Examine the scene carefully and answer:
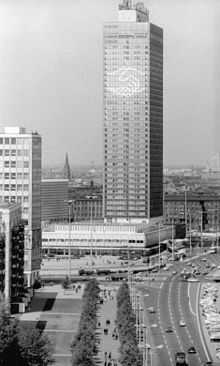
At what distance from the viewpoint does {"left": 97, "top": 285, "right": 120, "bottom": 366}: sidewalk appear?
1458 cm

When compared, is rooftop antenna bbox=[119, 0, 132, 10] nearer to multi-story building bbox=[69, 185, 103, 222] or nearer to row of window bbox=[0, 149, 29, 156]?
multi-story building bbox=[69, 185, 103, 222]

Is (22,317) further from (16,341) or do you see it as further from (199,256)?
(199,256)

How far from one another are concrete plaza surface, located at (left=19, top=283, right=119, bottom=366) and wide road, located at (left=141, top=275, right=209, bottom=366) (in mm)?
676

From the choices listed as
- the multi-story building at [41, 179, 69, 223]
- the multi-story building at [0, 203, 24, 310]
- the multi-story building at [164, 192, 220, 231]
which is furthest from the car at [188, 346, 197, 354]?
the multi-story building at [164, 192, 220, 231]

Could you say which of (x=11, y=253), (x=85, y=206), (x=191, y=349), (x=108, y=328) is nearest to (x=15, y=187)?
(x=11, y=253)

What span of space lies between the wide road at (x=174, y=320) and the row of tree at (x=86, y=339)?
0.92 metres

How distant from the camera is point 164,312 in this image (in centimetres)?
1911

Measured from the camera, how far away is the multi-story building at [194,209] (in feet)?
135

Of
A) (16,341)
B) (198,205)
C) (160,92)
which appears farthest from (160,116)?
(16,341)

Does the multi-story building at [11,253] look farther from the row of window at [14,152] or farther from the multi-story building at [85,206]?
the multi-story building at [85,206]

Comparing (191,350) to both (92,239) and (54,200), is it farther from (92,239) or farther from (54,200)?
(54,200)

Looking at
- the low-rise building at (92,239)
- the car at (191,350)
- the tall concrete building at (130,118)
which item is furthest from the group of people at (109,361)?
the tall concrete building at (130,118)

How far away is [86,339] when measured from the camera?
1414 centimetres

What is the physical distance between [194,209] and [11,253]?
24.3m
